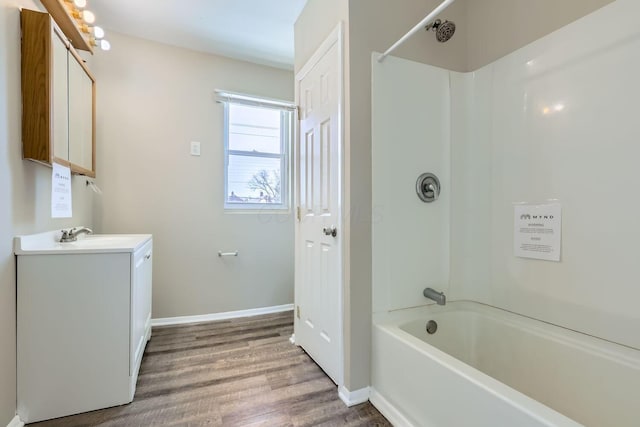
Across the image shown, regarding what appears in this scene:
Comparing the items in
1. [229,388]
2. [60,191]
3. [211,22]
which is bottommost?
[229,388]

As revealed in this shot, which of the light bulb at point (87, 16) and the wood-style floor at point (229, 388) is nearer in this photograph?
the wood-style floor at point (229, 388)

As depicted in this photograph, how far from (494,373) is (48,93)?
105 inches

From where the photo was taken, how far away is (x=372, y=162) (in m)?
1.56

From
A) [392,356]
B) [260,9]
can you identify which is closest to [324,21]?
[260,9]

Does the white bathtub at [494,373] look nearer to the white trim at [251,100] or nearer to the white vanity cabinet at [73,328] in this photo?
the white vanity cabinet at [73,328]

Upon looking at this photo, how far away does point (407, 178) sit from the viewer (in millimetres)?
1640

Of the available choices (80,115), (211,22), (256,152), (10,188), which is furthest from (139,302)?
(211,22)

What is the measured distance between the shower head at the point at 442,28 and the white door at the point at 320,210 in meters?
0.56

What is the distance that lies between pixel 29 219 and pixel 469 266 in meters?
2.39

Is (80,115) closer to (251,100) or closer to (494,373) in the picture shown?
(251,100)

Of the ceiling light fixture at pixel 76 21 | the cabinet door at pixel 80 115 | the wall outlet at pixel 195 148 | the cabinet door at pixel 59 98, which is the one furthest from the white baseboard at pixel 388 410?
the ceiling light fixture at pixel 76 21

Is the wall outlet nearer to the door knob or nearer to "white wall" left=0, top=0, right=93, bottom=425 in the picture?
"white wall" left=0, top=0, right=93, bottom=425

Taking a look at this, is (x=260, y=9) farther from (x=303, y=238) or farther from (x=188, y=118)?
(x=303, y=238)

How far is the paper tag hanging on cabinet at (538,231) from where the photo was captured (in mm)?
1393
